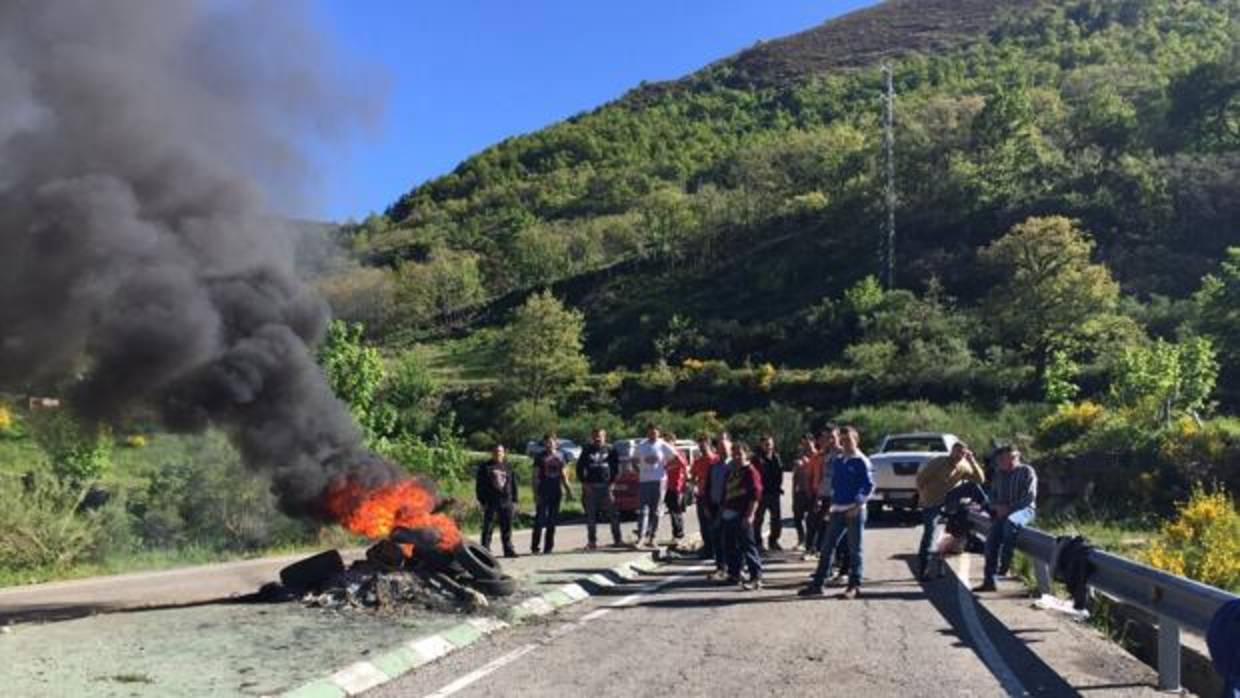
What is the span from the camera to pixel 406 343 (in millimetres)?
91938

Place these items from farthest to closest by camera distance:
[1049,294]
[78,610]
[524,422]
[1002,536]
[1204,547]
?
1. [524,422]
2. [1049,294]
3. [1204,547]
4. [78,610]
5. [1002,536]

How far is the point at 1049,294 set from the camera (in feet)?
164

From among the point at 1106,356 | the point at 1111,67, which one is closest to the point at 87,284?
the point at 1106,356

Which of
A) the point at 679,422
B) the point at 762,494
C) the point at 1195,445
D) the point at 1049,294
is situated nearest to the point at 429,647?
the point at 762,494

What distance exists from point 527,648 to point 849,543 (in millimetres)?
4232

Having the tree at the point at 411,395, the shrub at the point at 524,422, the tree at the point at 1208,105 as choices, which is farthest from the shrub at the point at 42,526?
the tree at the point at 1208,105

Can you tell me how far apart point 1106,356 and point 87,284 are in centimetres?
4340

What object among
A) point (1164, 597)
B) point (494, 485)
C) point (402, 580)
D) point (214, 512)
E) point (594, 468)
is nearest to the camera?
point (1164, 597)

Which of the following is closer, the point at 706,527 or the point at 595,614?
the point at 595,614

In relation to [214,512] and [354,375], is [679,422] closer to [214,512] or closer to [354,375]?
[354,375]

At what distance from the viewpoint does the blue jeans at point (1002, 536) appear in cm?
1181

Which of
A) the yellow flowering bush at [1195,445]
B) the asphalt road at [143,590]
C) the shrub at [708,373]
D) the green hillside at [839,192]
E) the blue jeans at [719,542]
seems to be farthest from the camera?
the green hillside at [839,192]

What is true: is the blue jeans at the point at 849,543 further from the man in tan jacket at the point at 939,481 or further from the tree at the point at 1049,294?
the tree at the point at 1049,294

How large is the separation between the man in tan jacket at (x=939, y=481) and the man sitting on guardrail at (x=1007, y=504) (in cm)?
84
